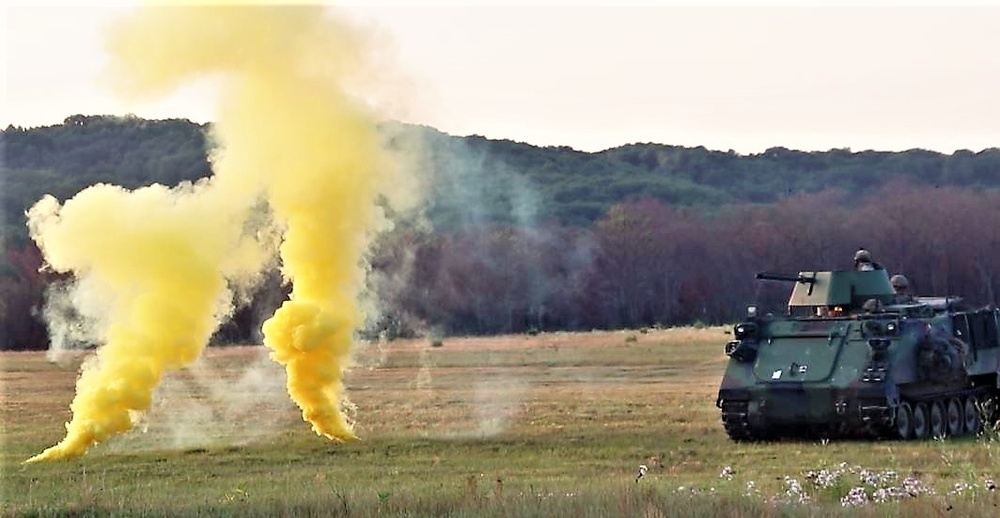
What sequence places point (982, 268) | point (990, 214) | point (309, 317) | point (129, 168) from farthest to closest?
1. point (990, 214)
2. point (982, 268)
3. point (129, 168)
4. point (309, 317)

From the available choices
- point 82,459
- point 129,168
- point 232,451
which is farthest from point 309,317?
point 129,168

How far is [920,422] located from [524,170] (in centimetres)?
6764

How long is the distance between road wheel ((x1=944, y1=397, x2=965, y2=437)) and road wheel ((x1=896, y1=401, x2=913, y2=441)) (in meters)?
1.36

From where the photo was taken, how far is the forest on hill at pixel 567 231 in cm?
3678

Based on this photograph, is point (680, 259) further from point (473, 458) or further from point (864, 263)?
point (473, 458)

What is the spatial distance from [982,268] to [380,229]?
56.4m

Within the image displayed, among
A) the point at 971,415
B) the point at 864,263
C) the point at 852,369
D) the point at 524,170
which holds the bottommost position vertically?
the point at 971,415

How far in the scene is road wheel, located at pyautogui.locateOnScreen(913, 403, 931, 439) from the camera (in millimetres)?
23406

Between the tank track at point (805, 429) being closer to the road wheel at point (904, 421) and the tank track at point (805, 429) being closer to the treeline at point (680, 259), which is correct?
the road wheel at point (904, 421)

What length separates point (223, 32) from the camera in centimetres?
2259

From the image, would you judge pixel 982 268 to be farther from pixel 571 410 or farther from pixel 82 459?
pixel 82 459

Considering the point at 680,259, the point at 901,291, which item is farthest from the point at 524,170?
the point at 901,291

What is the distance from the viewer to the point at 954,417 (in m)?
24.8

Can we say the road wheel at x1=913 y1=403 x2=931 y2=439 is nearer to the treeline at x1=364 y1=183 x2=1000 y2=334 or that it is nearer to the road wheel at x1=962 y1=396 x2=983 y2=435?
the road wheel at x1=962 y1=396 x2=983 y2=435
